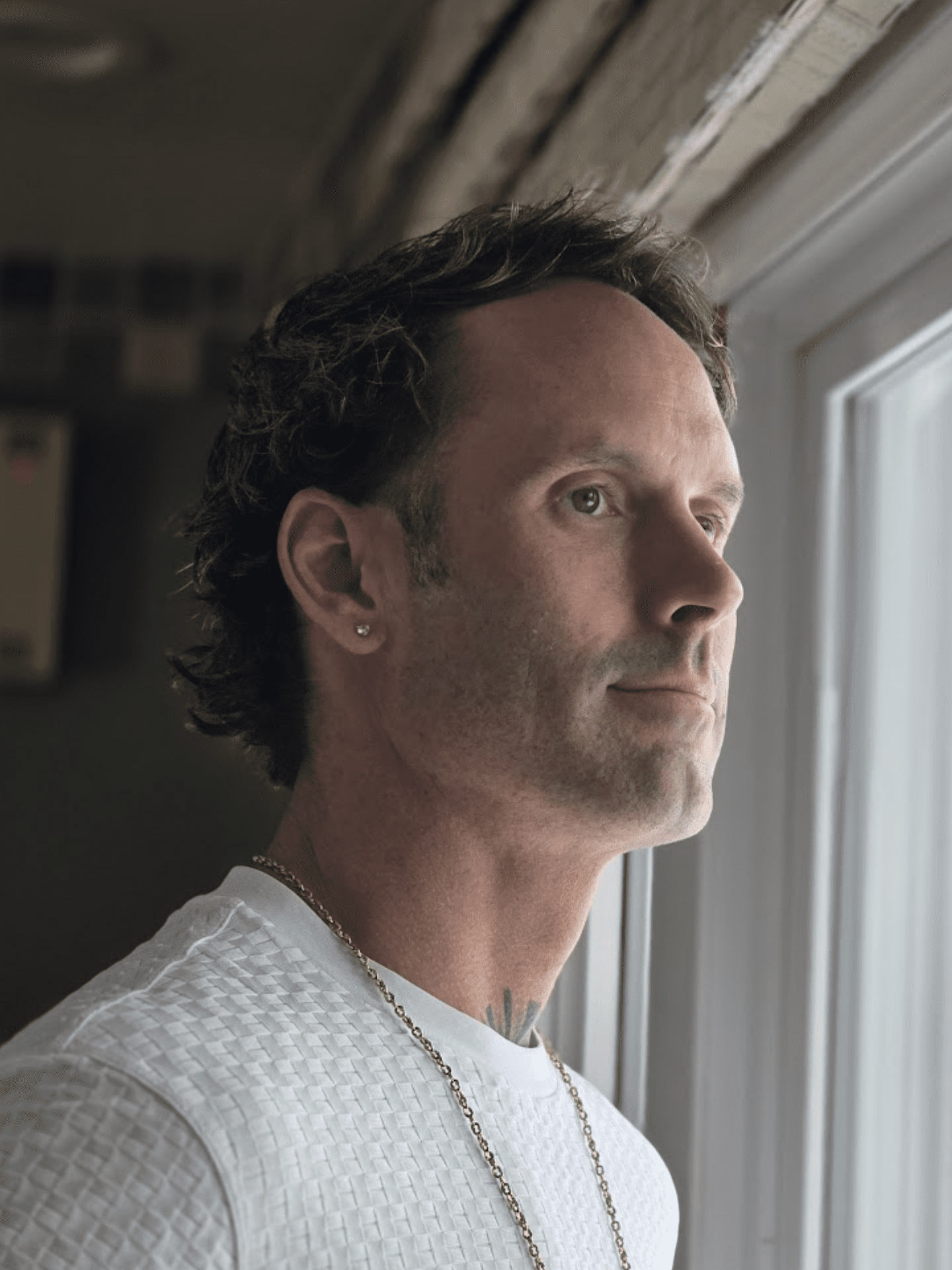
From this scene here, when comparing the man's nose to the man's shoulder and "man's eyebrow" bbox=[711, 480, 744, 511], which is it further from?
the man's shoulder

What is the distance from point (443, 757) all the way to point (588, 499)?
7.8 inches

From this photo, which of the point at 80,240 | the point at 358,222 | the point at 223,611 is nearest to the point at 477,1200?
the point at 223,611

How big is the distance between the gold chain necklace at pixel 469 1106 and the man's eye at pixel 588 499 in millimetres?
319

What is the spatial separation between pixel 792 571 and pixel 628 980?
42 cm

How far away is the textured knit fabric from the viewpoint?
693 mm

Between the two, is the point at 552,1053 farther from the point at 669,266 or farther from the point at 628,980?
the point at 669,266

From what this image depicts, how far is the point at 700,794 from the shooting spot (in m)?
0.88

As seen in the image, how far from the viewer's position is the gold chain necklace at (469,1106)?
829 mm

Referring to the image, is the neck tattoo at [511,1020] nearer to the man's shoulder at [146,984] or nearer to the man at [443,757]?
the man at [443,757]

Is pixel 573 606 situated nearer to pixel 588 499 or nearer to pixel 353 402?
pixel 588 499

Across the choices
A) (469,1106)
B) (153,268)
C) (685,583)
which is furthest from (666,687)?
(153,268)

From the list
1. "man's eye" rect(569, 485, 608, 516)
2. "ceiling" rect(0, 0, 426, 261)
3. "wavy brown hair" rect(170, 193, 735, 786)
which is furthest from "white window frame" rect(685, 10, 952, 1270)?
"ceiling" rect(0, 0, 426, 261)

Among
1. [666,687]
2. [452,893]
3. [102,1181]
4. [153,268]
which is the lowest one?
[102,1181]

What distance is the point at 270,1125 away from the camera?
749mm
